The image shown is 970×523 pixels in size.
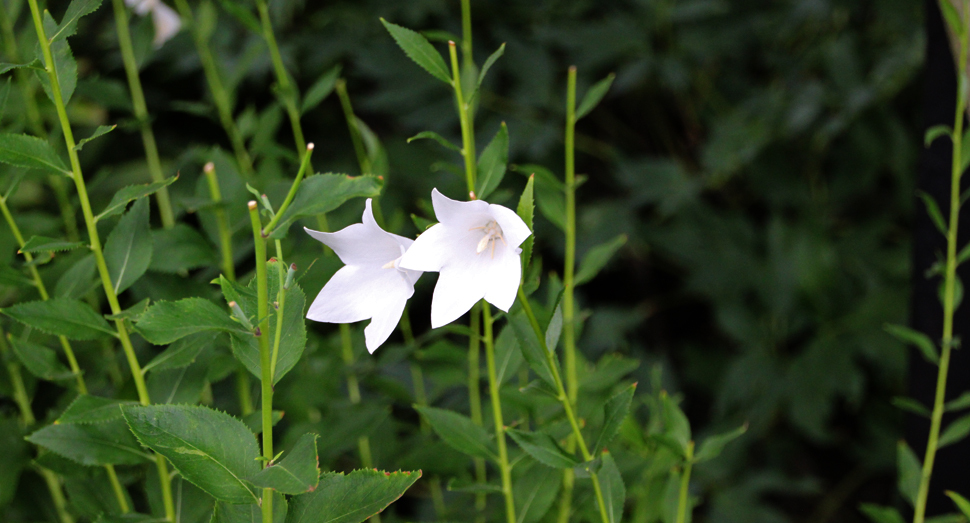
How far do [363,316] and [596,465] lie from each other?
12cm

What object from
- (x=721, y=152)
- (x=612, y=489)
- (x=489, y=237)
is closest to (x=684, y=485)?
(x=612, y=489)

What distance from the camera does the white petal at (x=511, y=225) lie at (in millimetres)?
260

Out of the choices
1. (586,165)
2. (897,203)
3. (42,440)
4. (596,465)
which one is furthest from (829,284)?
(42,440)

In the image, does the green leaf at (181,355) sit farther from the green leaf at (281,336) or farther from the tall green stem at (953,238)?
the tall green stem at (953,238)

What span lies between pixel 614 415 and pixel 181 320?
0.19 m

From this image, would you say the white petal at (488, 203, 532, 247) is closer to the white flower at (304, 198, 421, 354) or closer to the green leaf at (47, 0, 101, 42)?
the white flower at (304, 198, 421, 354)

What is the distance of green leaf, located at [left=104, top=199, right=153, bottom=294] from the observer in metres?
0.34

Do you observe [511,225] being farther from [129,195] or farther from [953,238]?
[953,238]

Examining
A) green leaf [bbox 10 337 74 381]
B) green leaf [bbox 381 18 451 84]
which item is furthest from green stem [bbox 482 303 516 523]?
green leaf [bbox 10 337 74 381]

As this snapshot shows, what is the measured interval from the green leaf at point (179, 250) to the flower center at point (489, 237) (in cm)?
18

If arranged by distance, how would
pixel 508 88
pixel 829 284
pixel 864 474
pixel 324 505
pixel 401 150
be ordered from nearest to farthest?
pixel 324 505 < pixel 829 284 < pixel 401 150 < pixel 864 474 < pixel 508 88

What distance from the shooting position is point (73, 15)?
0.95 feet

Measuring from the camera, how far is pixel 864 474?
1.25 meters

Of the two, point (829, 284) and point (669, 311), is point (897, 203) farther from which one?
point (669, 311)
